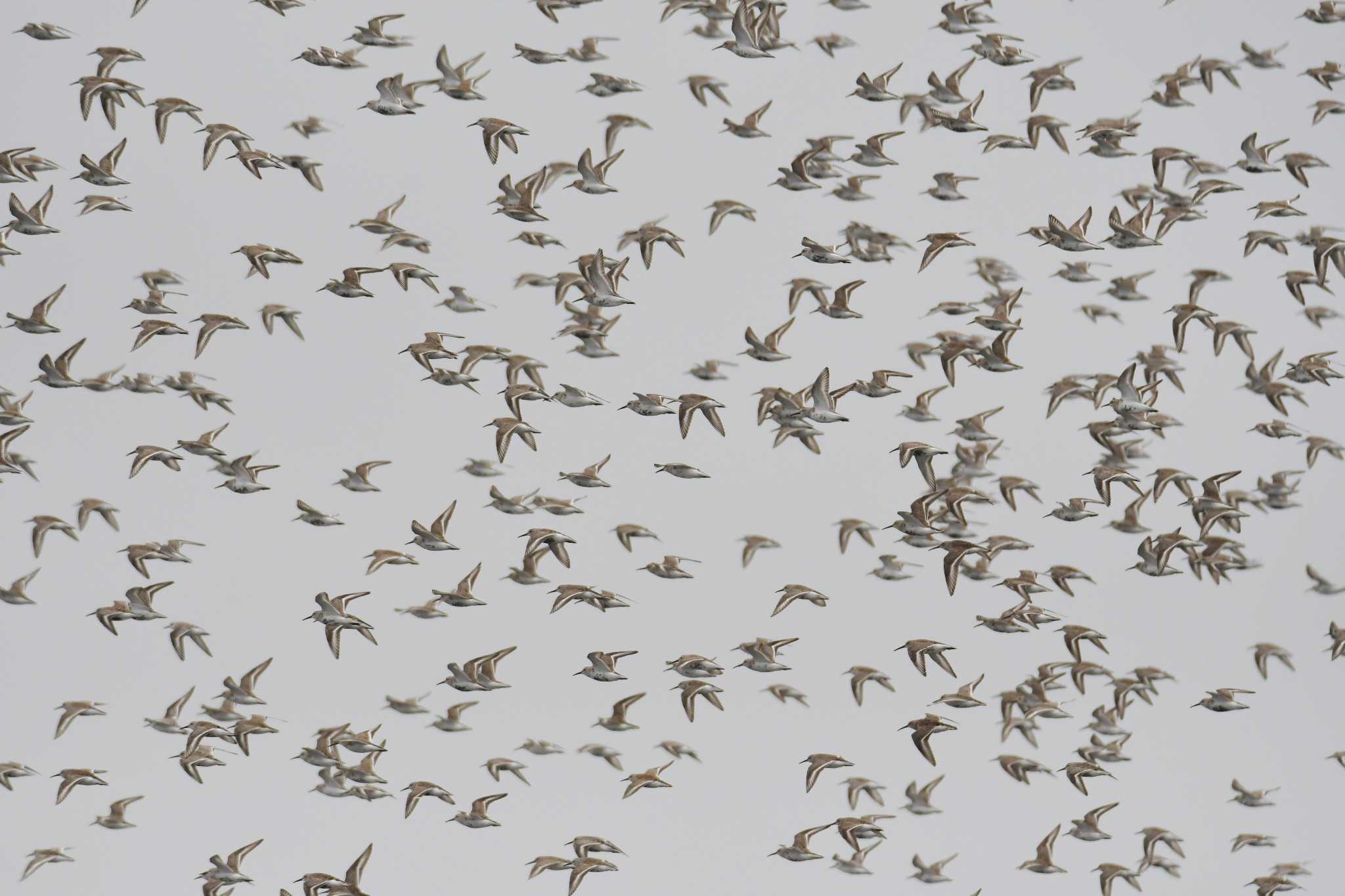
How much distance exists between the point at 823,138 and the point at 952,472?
8528 mm

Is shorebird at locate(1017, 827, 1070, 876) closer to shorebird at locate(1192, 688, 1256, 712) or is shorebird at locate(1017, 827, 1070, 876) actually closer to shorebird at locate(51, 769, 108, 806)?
shorebird at locate(1192, 688, 1256, 712)

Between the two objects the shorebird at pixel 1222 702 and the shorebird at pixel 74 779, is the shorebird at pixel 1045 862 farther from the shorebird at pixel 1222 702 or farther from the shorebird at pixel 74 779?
the shorebird at pixel 74 779

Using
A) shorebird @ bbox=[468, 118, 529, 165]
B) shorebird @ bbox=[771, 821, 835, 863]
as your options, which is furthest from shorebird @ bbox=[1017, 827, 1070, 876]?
shorebird @ bbox=[468, 118, 529, 165]

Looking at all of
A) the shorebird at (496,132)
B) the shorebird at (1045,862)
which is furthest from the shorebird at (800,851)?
the shorebird at (496,132)

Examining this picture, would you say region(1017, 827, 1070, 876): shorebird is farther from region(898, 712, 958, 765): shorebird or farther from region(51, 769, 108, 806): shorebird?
region(51, 769, 108, 806): shorebird

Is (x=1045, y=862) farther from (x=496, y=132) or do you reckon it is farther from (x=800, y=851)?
(x=496, y=132)

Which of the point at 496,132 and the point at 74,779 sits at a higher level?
the point at 496,132

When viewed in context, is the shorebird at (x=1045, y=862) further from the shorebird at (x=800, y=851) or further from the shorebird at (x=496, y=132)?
the shorebird at (x=496, y=132)

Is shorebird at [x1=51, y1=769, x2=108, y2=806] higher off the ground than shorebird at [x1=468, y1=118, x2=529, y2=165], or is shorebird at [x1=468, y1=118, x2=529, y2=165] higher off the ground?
shorebird at [x1=468, y1=118, x2=529, y2=165]

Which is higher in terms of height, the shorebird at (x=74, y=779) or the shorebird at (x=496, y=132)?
the shorebird at (x=496, y=132)

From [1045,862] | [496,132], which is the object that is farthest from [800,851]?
[496,132]

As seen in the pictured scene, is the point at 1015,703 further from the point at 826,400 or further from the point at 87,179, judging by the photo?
the point at 87,179

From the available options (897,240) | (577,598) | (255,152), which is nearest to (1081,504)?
(897,240)

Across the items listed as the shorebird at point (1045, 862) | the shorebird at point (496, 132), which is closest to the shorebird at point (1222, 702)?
the shorebird at point (1045, 862)
